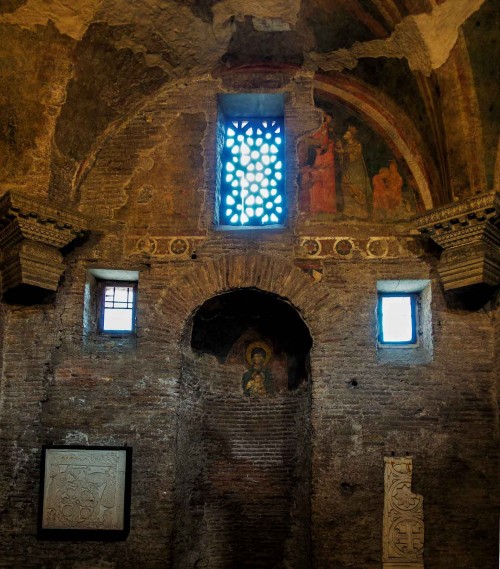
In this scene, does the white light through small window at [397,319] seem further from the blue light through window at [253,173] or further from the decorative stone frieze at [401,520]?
the blue light through window at [253,173]

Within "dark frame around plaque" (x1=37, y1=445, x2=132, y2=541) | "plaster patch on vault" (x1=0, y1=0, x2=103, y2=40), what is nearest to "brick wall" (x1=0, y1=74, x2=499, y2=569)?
"dark frame around plaque" (x1=37, y1=445, x2=132, y2=541)

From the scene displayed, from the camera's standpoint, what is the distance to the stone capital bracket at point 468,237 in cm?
827

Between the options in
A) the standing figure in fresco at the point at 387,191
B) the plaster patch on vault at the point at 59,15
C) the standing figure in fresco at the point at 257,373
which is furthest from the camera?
the standing figure in fresco at the point at 257,373

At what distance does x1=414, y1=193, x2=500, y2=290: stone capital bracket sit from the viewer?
8266 mm

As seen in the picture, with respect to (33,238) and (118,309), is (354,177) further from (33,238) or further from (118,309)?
(33,238)

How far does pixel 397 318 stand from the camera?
30.8 feet

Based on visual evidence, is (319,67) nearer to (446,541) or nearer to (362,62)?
(362,62)

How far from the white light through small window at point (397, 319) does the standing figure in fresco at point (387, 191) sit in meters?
1.15

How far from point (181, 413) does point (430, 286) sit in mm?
3546

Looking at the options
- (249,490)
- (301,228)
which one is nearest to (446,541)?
(249,490)

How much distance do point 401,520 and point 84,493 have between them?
3.81 metres

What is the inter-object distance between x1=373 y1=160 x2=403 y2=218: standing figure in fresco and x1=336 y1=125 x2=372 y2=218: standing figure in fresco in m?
0.09

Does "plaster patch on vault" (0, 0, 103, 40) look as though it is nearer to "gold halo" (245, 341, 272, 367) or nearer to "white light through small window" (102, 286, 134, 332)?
"white light through small window" (102, 286, 134, 332)

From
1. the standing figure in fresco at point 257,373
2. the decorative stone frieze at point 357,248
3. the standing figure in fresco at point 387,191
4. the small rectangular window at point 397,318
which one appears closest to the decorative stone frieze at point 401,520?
the small rectangular window at point 397,318
